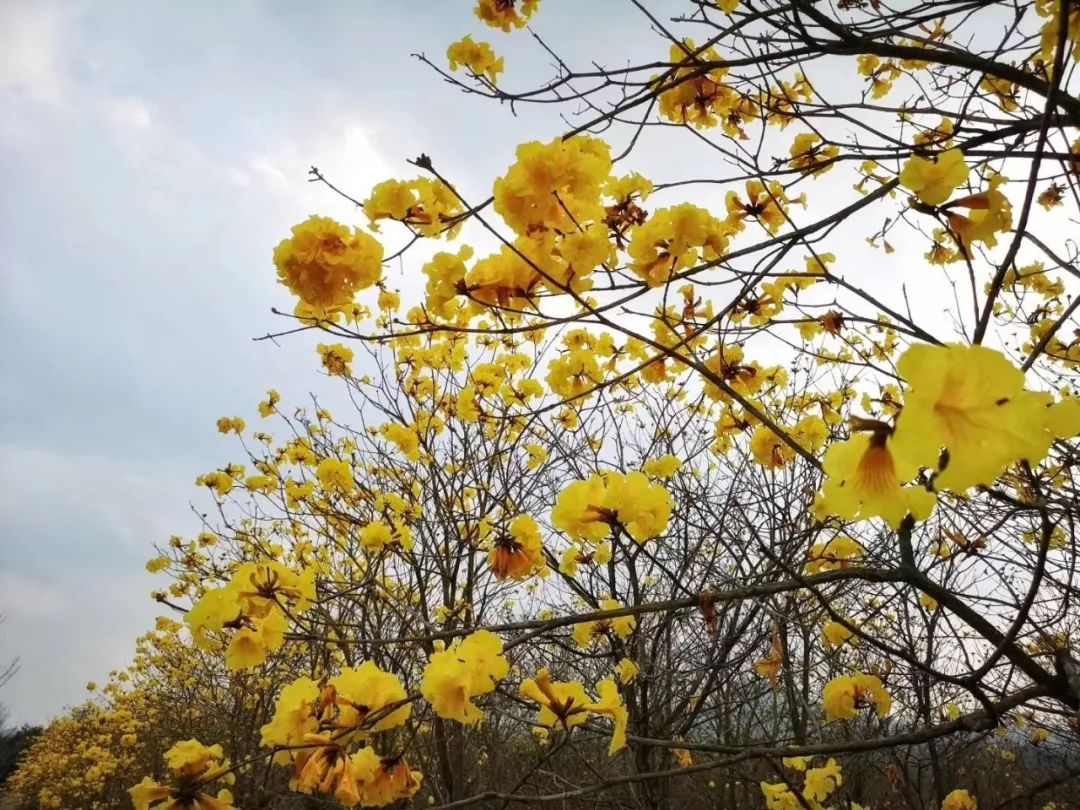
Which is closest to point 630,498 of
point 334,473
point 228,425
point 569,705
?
point 569,705

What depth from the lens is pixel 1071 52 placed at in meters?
1.80

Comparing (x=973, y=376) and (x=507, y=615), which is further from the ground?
(x=507, y=615)

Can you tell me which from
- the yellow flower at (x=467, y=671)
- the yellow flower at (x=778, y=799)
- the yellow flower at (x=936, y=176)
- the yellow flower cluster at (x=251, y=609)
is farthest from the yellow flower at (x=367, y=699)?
the yellow flower at (x=778, y=799)

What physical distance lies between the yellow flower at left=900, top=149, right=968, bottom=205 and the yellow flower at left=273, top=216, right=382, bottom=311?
51.1 inches

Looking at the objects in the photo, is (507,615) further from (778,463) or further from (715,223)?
(715,223)

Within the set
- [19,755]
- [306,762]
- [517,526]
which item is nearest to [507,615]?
[517,526]

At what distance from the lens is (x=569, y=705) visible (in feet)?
4.80

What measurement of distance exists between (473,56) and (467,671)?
7.23 feet

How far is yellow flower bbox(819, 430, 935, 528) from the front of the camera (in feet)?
2.88

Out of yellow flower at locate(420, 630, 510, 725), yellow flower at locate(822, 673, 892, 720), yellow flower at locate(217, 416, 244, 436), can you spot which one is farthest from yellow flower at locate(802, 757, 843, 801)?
yellow flower at locate(217, 416, 244, 436)

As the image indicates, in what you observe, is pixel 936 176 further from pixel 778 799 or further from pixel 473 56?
pixel 778 799

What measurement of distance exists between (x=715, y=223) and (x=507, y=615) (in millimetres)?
7591

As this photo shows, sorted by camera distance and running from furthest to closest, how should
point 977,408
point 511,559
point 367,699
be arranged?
point 511,559, point 367,699, point 977,408

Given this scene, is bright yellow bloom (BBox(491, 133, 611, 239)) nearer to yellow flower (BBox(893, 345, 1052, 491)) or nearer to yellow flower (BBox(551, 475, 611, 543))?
yellow flower (BBox(551, 475, 611, 543))
